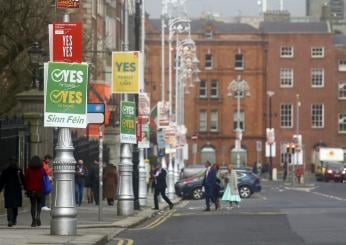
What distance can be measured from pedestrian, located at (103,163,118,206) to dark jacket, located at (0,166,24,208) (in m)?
15.1

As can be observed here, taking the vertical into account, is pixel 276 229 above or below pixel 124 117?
below

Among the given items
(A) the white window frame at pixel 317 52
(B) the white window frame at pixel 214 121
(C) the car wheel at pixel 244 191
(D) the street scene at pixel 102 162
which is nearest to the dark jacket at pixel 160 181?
(D) the street scene at pixel 102 162

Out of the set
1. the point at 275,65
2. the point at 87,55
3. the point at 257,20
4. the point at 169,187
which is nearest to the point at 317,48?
the point at 275,65

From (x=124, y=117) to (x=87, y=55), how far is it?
32.7 feet

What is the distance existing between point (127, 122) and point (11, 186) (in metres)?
7.56

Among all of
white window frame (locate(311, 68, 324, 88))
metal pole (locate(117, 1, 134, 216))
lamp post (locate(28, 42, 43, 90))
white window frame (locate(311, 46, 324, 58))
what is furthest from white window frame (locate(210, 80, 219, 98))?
lamp post (locate(28, 42, 43, 90))

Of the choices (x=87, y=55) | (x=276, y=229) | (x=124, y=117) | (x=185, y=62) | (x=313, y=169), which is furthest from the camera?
(x=313, y=169)

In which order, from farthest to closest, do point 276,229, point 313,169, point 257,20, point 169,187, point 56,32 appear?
point 257,20 → point 313,169 → point 169,187 → point 276,229 → point 56,32

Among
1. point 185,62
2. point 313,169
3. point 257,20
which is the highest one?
point 257,20

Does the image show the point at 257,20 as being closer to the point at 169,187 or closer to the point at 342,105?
the point at 342,105

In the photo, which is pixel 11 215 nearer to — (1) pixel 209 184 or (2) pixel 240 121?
(1) pixel 209 184

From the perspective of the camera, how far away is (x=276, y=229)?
27.4 meters

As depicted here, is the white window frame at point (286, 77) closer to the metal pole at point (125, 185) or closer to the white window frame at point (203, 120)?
the white window frame at point (203, 120)

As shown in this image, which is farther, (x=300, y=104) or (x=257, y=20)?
(x=257, y=20)
